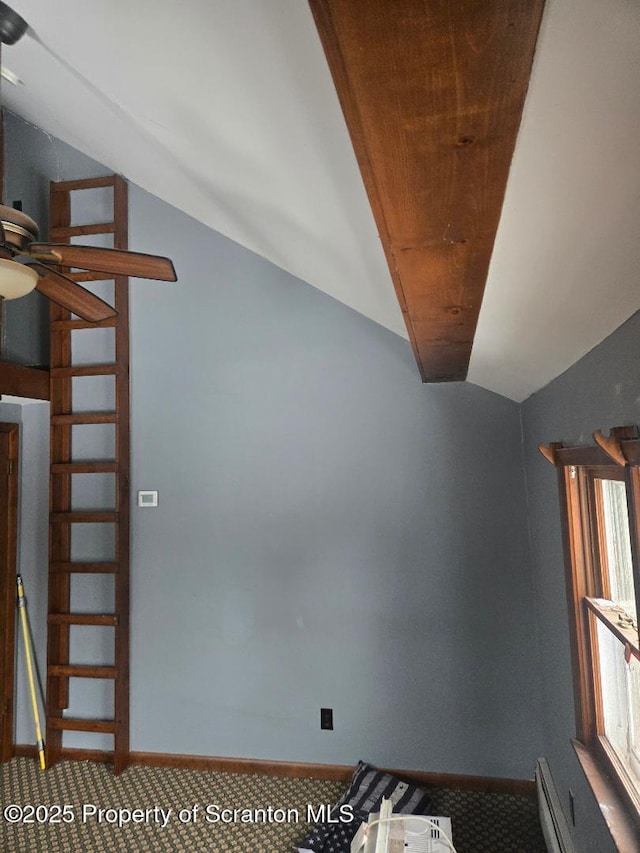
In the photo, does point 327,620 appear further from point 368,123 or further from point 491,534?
point 368,123

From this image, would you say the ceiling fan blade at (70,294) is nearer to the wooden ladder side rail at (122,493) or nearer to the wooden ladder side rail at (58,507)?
the wooden ladder side rail at (122,493)

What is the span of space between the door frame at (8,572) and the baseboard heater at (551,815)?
10.2 ft

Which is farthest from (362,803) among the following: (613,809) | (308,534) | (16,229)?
(16,229)

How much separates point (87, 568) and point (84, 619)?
11.9 inches

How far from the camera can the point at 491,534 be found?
2.97m

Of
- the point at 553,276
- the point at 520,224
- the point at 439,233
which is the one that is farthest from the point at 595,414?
the point at 439,233

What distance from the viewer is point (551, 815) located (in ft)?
7.72

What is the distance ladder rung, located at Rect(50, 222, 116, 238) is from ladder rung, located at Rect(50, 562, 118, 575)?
2011 mm

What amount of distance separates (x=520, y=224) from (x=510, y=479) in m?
2.22

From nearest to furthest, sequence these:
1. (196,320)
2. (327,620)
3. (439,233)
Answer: (439,233)
(327,620)
(196,320)

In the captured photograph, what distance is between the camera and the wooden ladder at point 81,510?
3.23 metres

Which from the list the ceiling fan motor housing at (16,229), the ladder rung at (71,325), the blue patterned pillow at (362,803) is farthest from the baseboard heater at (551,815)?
the ladder rung at (71,325)

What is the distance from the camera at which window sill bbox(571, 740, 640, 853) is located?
132 cm

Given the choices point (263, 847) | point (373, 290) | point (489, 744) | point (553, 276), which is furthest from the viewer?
point (489, 744)
